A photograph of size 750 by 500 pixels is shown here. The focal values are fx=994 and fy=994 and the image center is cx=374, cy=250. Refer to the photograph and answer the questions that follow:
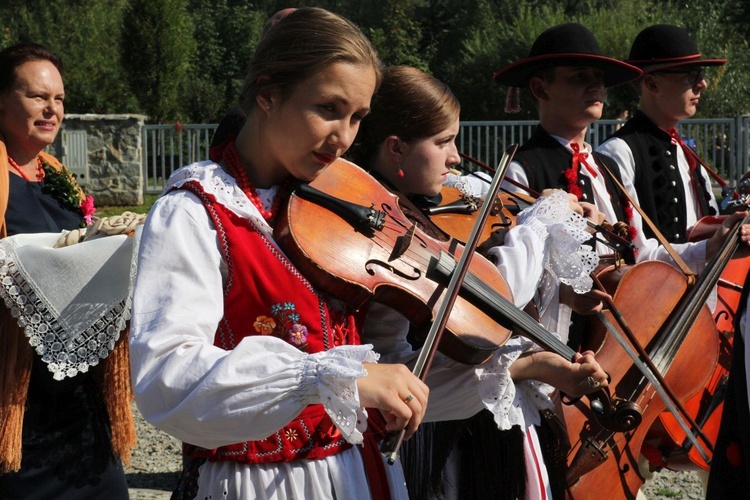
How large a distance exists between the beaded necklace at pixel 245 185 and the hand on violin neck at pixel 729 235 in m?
1.94

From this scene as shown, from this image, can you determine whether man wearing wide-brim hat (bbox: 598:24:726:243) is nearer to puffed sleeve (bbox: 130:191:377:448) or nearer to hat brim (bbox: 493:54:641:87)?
Answer: hat brim (bbox: 493:54:641:87)

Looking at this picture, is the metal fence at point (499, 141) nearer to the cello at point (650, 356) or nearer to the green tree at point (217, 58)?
the green tree at point (217, 58)

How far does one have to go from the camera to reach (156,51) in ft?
61.4

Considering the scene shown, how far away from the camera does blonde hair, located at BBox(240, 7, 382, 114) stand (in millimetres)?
1805

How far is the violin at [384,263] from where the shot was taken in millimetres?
1788

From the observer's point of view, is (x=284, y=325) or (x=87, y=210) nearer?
(x=284, y=325)

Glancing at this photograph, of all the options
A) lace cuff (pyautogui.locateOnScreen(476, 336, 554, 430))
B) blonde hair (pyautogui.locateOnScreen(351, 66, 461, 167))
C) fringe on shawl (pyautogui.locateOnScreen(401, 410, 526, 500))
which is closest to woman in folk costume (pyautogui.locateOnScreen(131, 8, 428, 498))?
lace cuff (pyautogui.locateOnScreen(476, 336, 554, 430))

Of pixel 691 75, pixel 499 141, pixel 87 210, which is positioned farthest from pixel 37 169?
pixel 499 141

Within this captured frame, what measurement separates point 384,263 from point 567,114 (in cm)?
178

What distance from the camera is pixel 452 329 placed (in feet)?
6.22

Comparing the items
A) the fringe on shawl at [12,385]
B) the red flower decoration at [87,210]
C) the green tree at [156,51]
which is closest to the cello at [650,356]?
the fringe on shawl at [12,385]

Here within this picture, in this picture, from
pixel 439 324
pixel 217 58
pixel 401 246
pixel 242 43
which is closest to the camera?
pixel 439 324

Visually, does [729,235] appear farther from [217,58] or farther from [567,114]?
[217,58]

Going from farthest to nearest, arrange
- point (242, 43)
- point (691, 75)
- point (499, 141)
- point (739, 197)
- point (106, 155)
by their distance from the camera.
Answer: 1. point (242, 43)
2. point (499, 141)
3. point (106, 155)
4. point (691, 75)
5. point (739, 197)
